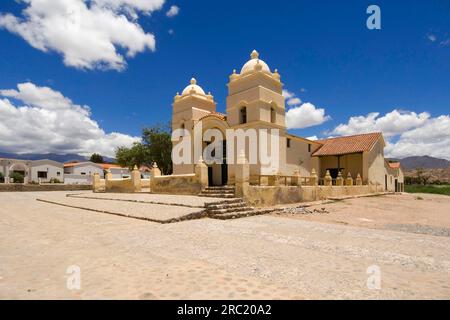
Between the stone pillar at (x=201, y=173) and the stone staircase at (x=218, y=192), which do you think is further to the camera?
the stone pillar at (x=201, y=173)

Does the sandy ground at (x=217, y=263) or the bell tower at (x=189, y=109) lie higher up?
the bell tower at (x=189, y=109)

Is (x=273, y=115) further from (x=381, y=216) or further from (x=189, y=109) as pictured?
(x=381, y=216)

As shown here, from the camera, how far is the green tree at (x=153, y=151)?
112 feet

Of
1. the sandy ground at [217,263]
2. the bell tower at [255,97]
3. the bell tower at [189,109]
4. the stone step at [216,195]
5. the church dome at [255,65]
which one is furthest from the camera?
the bell tower at [189,109]

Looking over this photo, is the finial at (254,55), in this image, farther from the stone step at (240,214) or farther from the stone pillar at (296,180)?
the stone step at (240,214)

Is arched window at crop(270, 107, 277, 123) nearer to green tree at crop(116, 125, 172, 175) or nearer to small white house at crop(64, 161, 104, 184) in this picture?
green tree at crop(116, 125, 172, 175)

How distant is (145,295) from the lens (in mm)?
3252

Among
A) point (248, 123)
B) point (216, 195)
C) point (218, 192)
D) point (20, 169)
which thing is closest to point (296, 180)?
point (248, 123)

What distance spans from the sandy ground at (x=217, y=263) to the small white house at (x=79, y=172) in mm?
53741

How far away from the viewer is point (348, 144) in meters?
26.9

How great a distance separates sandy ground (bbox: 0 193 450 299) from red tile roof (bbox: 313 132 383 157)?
768 inches

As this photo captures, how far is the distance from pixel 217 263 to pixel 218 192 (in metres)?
9.33

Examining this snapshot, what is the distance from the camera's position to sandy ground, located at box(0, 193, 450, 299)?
3.43 m

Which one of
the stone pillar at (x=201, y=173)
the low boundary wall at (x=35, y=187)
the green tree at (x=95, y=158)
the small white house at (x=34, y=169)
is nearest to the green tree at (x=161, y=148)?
the low boundary wall at (x=35, y=187)
